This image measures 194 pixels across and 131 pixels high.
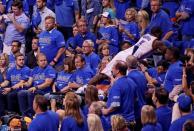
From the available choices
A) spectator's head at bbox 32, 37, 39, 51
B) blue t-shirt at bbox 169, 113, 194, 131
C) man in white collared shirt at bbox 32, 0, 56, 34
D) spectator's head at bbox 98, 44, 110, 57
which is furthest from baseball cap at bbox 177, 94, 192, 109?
man in white collared shirt at bbox 32, 0, 56, 34

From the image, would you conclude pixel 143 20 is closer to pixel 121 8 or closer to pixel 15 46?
pixel 121 8

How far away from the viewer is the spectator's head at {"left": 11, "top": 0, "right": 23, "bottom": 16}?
56.0 ft

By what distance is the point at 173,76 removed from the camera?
12930mm

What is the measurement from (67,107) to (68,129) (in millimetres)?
313

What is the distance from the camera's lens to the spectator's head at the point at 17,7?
17078mm

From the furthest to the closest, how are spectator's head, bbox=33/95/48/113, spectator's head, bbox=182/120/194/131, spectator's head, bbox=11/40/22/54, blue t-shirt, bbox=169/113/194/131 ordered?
1. spectator's head, bbox=11/40/22/54
2. spectator's head, bbox=33/95/48/113
3. blue t-shirt, bbox=169/113/194/131
4. spectator's head, bbox=182/120/194/131

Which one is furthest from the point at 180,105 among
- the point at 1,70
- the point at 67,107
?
the point at 1,70

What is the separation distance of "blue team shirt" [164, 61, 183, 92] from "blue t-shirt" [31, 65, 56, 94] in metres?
2.91

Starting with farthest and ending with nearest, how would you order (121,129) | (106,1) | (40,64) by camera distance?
(106,1), (40,64), (121,129)

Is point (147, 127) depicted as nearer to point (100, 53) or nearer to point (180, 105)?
point (180, 105)

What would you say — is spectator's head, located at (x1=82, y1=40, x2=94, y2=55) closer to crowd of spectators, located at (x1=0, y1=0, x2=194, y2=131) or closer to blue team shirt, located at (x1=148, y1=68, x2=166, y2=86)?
crowd of spectators, located at (x1=0, y1=0, x2=194, y2=131)

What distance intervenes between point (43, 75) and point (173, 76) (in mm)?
3260

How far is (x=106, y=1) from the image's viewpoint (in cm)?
1691

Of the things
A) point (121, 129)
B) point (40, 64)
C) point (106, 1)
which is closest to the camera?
point (121, 129)
